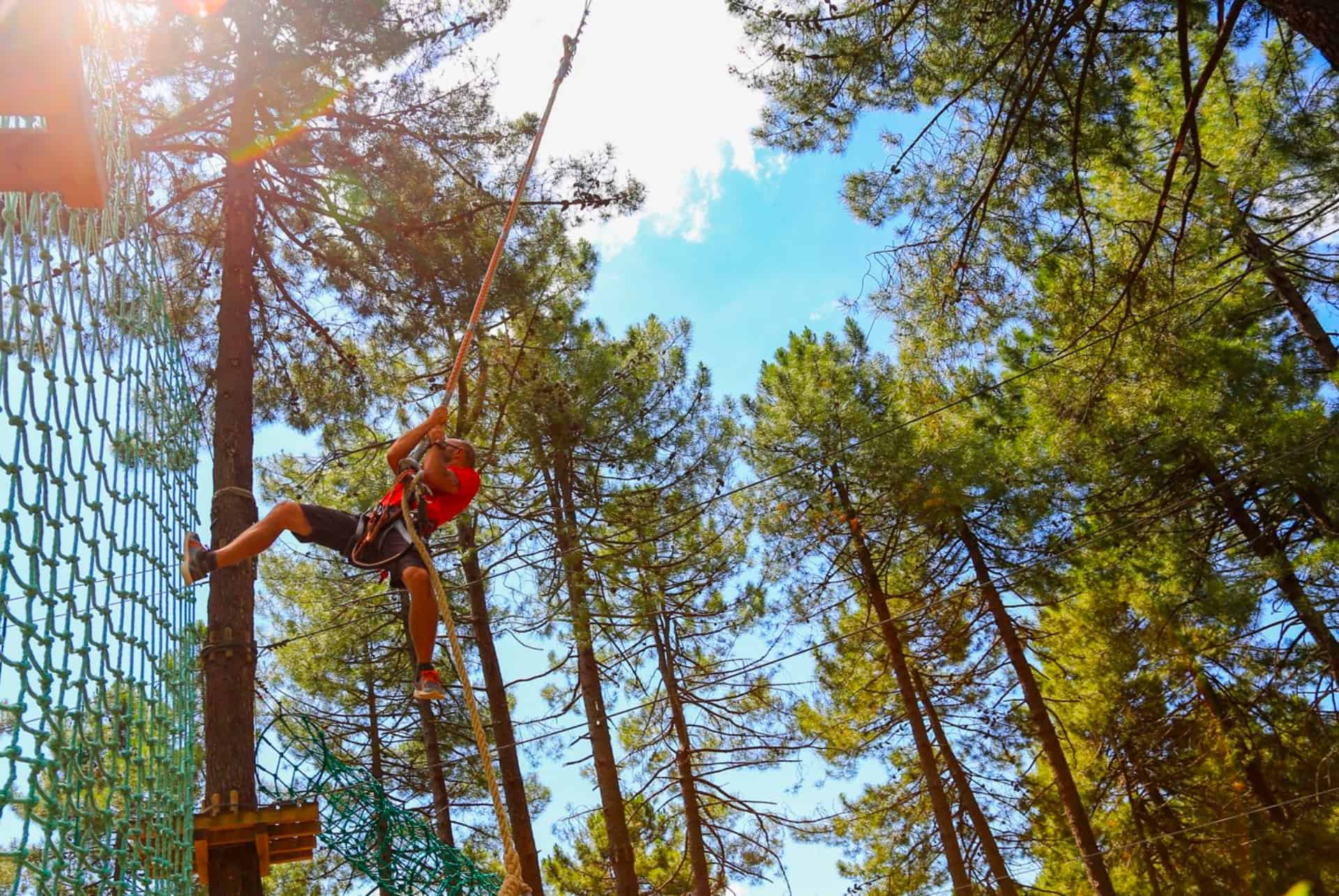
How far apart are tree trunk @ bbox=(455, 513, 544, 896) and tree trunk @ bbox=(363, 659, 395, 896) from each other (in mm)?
1080

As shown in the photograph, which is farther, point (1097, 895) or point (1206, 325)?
point (1206, 325)

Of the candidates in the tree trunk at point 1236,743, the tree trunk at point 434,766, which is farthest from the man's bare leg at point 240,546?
the tree trunk at point 1236,743

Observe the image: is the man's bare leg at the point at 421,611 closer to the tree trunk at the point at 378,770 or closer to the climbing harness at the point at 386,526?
the climbing harness at the point at 386,526

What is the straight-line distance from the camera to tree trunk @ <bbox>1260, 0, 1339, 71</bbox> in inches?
117

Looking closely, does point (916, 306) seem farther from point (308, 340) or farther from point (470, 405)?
point (470, 405)

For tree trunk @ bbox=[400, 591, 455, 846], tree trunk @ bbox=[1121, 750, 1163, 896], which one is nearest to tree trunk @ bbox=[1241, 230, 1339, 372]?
tree trunk @ bbox=[1121, 750, 1163, 896]

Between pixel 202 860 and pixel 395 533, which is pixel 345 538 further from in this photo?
pixel 202 860

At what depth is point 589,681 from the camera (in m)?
9.33

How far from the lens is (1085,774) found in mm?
11500

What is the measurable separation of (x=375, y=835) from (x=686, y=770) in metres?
4.29

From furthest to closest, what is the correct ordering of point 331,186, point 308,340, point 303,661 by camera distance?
point 303,661, point 308,340, point 331,186

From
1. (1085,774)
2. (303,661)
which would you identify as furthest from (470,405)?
(1085,774)

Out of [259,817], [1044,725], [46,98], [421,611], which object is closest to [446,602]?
[421,611]

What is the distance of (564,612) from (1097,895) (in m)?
5.47
